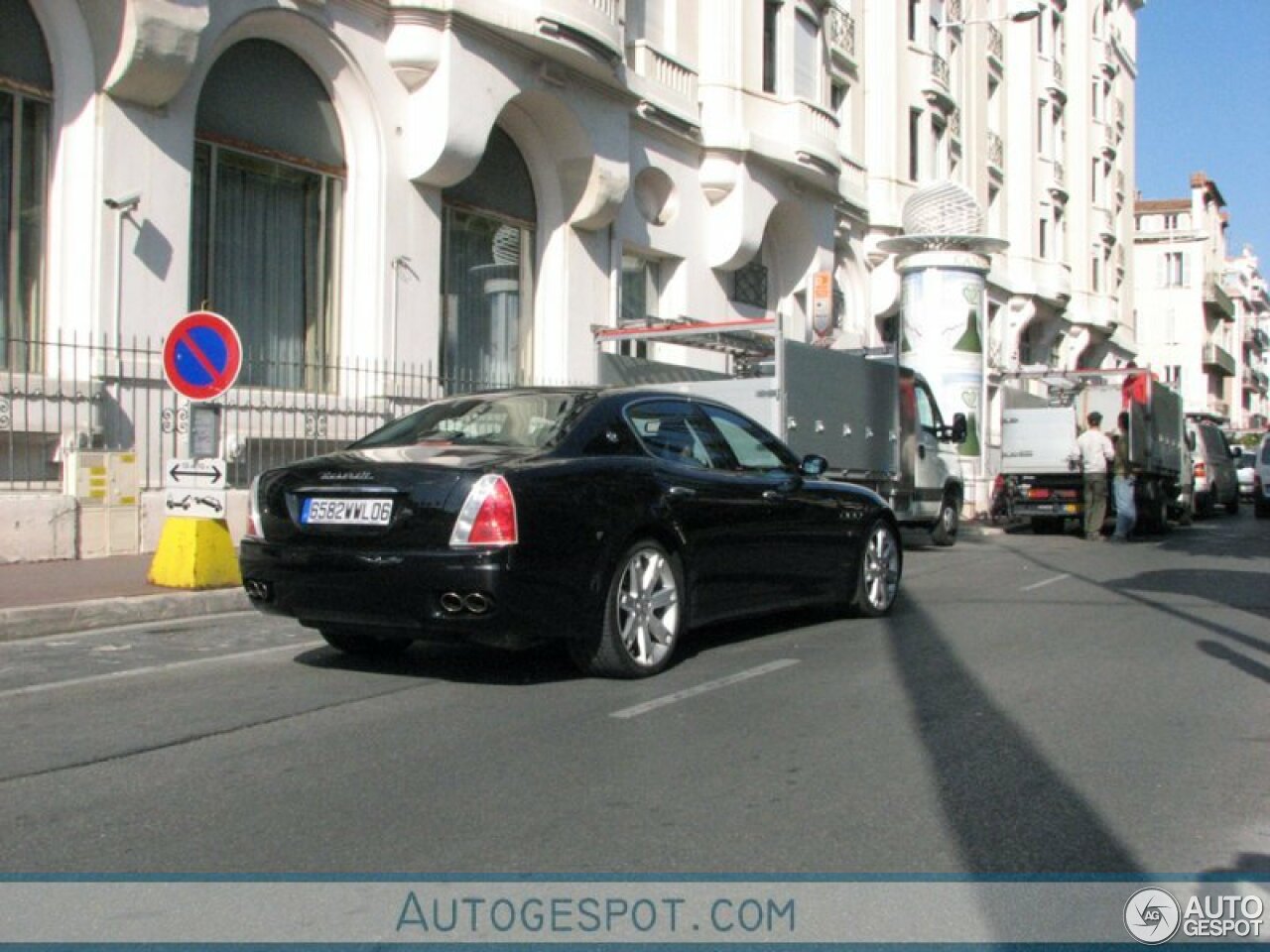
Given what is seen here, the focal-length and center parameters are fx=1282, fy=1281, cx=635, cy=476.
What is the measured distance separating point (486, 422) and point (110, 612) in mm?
3482

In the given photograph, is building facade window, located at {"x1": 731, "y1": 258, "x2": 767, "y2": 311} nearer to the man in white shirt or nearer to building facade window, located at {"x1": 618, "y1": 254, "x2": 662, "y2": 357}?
building facade window, located at {"x1": 618, "y1": 254, "x2": 662, "y2": 357}

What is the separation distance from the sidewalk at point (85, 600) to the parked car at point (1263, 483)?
90.2 ft

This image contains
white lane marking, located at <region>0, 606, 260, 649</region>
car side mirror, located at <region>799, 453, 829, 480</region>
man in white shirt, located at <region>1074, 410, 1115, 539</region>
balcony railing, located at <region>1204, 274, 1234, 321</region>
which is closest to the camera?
white lane marking, located at <region>0, 606, 260, 649</region>

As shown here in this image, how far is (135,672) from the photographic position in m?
7.03

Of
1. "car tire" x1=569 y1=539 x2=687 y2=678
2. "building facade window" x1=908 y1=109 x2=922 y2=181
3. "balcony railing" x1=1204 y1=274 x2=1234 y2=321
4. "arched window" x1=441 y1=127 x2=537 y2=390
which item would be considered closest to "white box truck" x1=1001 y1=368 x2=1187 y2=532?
"arched window" x1=441 y1=127 x2=537 y2=390

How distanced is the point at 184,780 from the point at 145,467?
8.11 metres

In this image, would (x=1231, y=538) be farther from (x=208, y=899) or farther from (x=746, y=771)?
(x=208, y=899)

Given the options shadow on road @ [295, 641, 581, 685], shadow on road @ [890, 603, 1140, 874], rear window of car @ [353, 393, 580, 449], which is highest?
rear window of car @ [353, 393, 580, 449]

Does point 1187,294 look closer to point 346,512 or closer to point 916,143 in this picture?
point 916,143

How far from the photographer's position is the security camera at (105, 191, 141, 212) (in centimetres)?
1200

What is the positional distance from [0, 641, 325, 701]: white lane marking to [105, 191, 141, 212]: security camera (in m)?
5.93

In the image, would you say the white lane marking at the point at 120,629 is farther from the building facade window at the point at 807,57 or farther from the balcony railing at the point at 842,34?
the balcony railing at the point at 842,34

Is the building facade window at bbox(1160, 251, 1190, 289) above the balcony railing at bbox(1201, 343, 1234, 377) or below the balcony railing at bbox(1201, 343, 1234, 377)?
above

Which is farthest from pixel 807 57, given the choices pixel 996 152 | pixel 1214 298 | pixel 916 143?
pixel 1214 298
